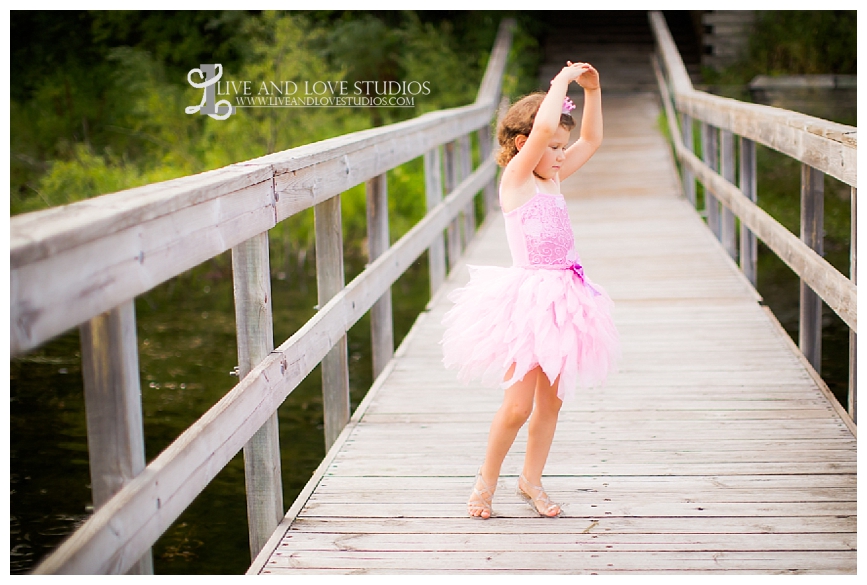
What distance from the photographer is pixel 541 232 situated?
2.66m

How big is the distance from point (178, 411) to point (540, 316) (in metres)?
3.45

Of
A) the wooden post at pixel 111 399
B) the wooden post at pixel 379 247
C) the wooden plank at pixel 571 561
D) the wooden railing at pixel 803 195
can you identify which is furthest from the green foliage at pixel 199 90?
the wooden post at pixel 111 399

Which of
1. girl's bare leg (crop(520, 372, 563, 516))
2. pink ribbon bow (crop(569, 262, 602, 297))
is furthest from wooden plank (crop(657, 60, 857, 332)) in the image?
girl's bare leg (crop(520, 372, 563, 516))

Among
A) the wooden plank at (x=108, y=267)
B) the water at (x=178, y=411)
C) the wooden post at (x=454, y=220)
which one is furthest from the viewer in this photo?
the wooden post at (x=454, y=220)

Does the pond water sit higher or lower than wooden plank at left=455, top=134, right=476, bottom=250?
lower

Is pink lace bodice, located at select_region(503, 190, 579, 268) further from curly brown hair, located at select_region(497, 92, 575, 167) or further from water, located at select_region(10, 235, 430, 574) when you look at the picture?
water, located at select_region(10, 235, 430, 574)

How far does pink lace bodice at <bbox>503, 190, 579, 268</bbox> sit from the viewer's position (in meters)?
2.66

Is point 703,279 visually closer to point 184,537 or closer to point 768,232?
point 768,232

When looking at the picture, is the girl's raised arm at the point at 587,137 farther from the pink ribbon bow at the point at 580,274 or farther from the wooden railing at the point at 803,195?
the wooden railing at the point at 803,195

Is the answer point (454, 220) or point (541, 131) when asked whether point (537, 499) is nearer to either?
point (541, 131)

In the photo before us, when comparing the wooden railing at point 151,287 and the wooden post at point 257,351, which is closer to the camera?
the wooden railing at point 151,287

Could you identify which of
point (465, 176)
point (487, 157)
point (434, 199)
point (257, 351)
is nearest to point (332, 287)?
point (257, 351)

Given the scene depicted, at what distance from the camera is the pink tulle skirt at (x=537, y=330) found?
260 cm

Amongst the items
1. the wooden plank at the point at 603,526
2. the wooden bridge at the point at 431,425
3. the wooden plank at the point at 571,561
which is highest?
the wooden bridge at the point at 431,425
